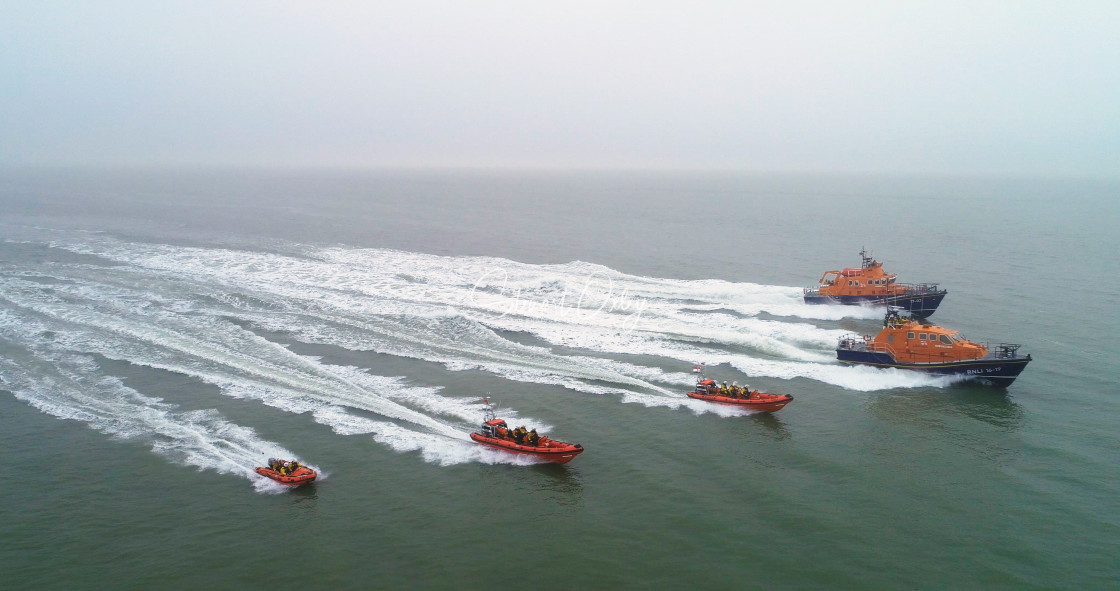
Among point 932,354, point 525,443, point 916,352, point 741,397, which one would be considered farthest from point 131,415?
point 932,354

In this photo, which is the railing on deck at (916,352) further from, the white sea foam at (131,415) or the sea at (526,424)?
Result: the white sea foam at (131,415)

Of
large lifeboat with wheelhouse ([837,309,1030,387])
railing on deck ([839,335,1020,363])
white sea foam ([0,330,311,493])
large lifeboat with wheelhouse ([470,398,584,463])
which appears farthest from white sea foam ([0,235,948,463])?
white sea foam ([0,330,311,493])

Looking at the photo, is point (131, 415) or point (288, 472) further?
point (131, 415)

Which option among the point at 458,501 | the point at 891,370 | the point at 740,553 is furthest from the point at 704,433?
the point at 891,370

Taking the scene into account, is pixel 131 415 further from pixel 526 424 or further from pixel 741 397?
pixel 741 397

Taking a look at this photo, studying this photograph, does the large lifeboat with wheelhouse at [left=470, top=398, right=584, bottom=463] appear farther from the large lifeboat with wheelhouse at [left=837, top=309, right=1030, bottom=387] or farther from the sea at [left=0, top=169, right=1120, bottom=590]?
the large lifeboat with wheelhouse at [left=837, top=309, right=1030, bottom=387]

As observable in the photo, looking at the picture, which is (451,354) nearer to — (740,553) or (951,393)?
(740,553)
